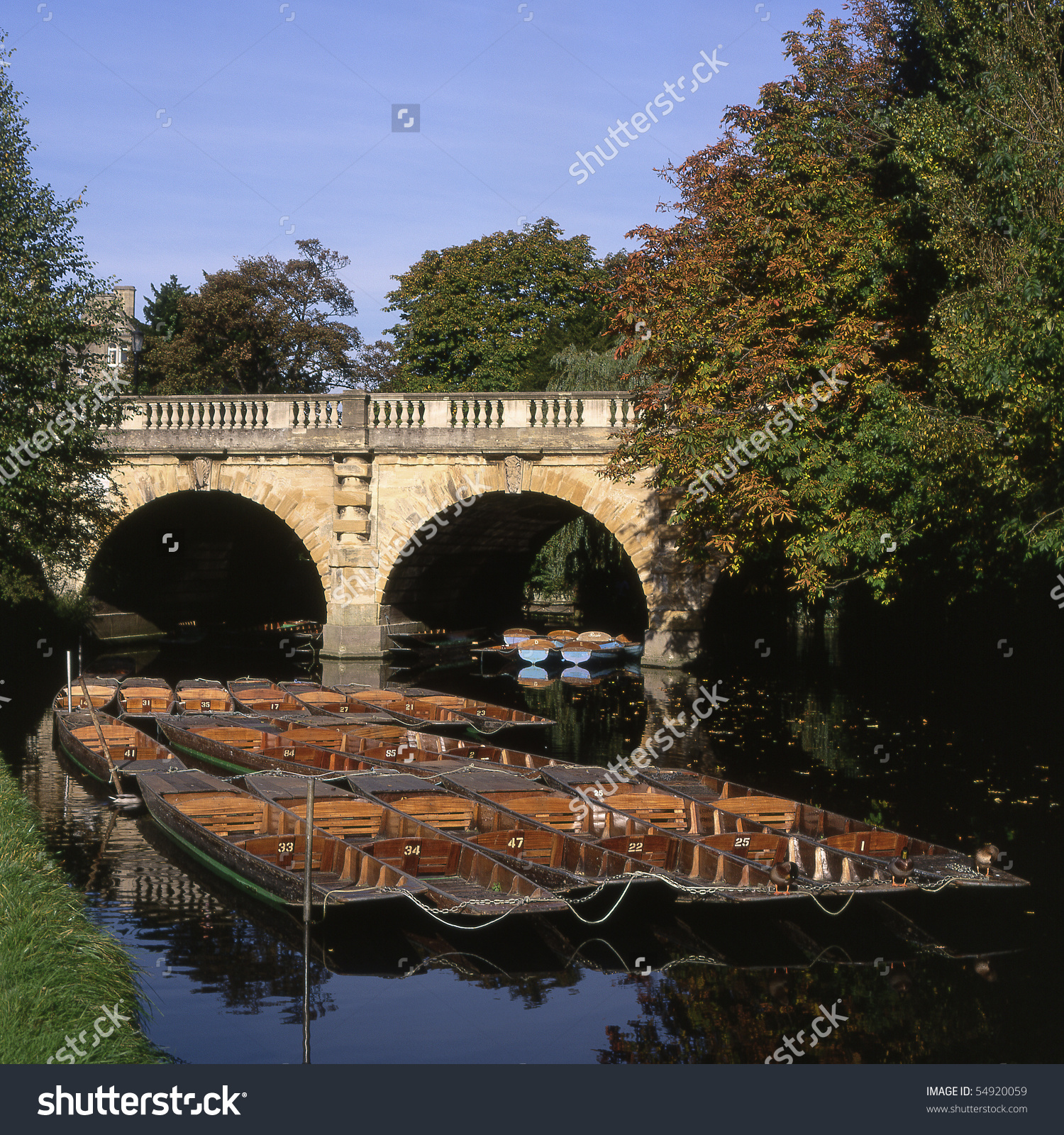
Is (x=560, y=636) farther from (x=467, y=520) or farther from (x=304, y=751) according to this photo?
(x=304, y=751)

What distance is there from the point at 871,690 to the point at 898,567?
20.1 feet

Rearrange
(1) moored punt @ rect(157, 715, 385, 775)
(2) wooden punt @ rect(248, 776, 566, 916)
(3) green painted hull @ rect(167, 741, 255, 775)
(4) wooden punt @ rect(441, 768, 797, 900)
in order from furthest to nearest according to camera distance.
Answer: (3) green painted hull @ rect(167, 741, 255, 775) → (1) moored punt @ rect(157, 715, 385, 775) → (4) wooden punt @ rect(441, 768, 797, 900) → (2) wooden punt @ rect(248, 776, 566, 916)

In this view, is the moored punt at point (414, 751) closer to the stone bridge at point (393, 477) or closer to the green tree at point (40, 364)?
the green tree at point (40, 364)

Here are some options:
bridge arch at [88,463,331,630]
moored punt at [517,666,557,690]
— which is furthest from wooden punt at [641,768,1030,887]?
bridge arch at [88,463,331,630]

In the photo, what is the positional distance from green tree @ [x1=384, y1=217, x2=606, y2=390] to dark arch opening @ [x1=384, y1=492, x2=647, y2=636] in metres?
8.08

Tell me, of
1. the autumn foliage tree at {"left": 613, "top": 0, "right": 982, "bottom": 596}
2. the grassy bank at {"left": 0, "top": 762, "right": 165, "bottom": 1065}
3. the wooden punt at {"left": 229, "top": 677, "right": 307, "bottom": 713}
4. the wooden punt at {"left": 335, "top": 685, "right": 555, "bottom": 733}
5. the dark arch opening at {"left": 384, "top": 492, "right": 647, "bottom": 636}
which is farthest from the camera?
the dark arch opening at {"left": 384, "top": 492, "right": 647, "bottom": 636}

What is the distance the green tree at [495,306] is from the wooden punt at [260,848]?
30320mm

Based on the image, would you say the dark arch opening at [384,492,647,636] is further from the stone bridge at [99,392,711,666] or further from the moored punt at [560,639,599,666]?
the moored punt at [560,639,599,666]

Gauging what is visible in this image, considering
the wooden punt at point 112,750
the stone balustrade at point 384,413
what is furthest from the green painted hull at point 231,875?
the stone balustrade at point 384,413

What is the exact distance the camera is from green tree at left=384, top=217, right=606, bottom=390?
42.8 m

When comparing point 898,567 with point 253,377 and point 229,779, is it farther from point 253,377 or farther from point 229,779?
point 253,377

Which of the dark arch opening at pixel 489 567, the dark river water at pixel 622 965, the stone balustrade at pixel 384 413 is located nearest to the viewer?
the dark river water at pixel 622 965

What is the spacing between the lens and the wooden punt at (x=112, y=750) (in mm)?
14914

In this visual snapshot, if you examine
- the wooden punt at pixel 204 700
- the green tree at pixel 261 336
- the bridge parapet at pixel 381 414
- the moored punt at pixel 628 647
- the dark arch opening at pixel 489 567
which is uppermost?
the green tree at pixel 261 336
